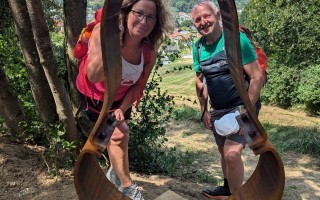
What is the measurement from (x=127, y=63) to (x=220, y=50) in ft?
2.93

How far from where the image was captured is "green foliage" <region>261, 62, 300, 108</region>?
48.4ft

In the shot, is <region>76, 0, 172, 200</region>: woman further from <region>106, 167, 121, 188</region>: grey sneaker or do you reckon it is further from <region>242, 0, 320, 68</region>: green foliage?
<region>242, 0, 320, 68</region>: green foliage

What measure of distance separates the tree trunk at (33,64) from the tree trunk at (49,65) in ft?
0.89

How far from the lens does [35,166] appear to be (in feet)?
12.1

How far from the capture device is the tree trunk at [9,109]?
386 centimetres

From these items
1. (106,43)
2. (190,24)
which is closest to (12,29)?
Answer: (190,24)

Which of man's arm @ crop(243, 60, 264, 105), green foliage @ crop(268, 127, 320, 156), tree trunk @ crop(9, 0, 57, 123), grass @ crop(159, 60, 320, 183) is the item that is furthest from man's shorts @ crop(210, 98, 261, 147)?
green foliage @ crop(268, 127, 320, 156)

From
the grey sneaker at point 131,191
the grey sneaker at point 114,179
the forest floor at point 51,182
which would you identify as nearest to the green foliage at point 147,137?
the forest floor at point 51,182

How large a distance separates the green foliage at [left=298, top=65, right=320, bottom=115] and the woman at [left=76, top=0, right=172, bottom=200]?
39.0 feet

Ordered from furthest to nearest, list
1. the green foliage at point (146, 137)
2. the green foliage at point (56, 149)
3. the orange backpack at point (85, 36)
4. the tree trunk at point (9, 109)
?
the green foliage at point (146, 137), the tree trunk at point (9, 109), the green foliage at point (56, 149), the orange backpack at point (85, 36)

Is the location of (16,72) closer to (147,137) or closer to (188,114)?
(147,137)

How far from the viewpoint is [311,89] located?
1351cm

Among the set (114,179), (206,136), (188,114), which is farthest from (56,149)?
(188,114)

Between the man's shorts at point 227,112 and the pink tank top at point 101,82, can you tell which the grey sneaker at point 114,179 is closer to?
the pink tank top at point 101,82
